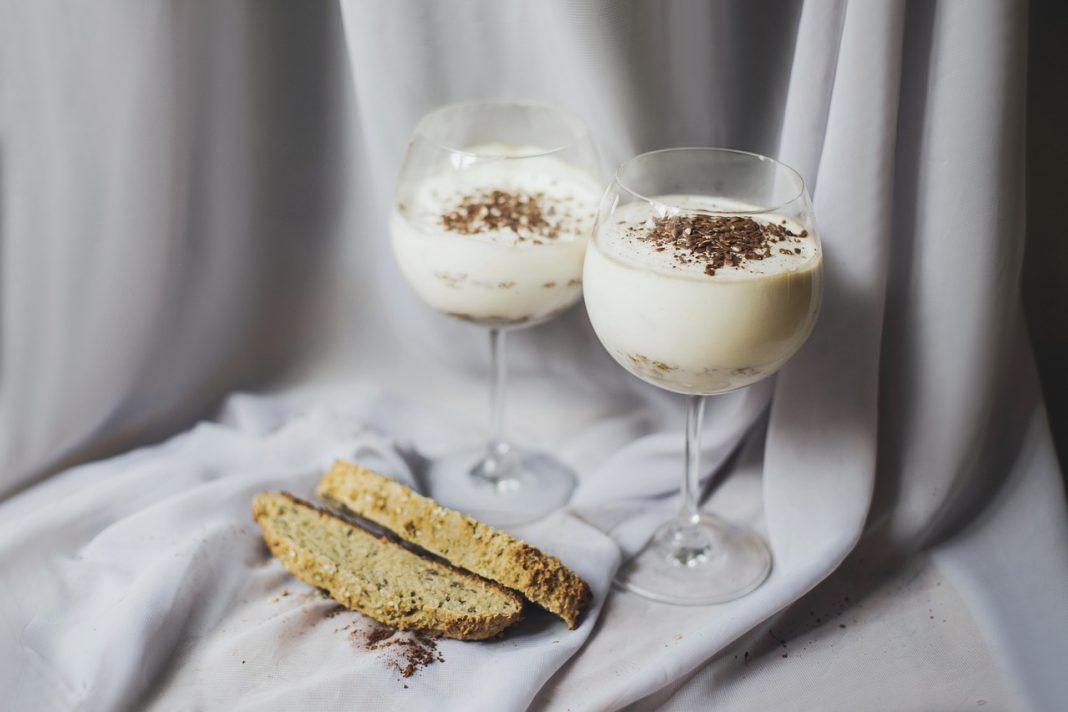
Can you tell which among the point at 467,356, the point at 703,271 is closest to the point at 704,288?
the point at 703,271

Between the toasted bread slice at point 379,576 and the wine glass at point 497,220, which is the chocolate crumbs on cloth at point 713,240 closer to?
the wine glass at point 497,220

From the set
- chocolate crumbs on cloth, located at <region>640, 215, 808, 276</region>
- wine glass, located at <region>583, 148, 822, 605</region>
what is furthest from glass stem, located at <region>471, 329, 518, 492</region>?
chocolate crumbs on cloth, located at <region>640, 215, 808, 276</region>

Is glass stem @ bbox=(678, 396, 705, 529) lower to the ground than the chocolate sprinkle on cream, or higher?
lower

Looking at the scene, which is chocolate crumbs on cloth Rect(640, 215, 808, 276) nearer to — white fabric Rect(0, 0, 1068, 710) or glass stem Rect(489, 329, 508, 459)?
white fabric Rect(0, 0, 1068, 710)

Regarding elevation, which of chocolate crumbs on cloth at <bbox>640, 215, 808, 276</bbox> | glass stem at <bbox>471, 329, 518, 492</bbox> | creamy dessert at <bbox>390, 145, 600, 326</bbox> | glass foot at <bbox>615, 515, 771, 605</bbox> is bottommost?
glass foot at <bbox>615, 515, 771, 605</bbox>

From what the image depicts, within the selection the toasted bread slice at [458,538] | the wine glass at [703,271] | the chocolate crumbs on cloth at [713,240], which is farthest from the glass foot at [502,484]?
the chocolate crumbs on cloth at [713,240]

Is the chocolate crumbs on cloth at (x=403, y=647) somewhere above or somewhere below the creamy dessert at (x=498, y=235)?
below

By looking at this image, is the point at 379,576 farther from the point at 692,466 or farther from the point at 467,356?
the point at 467,356

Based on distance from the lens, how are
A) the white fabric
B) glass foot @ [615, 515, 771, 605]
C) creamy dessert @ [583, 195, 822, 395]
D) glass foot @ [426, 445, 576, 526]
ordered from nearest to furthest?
creamy dessert @ [583, 195, 822, 395]
the white fabric
glass foot @ [615, 515, 771, 605]
glass foot @ [426, 445, 576, 526]
